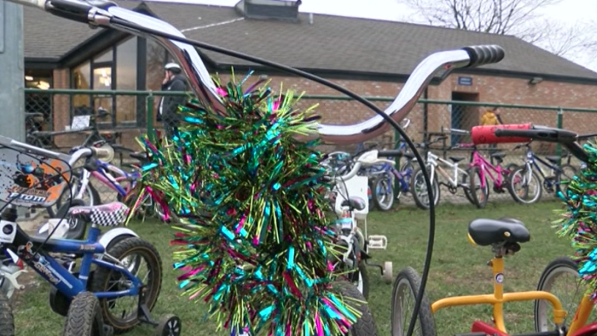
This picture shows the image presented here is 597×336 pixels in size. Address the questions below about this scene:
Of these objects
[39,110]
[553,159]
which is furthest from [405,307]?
[553,159]

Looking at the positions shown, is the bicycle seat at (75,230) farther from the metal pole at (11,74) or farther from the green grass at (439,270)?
the metal pole at (11,74)

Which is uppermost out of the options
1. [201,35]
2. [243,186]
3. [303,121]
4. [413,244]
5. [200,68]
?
[201,35]

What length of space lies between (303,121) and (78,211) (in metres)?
2.14

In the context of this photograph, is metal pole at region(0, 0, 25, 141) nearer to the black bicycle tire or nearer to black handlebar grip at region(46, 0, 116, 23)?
the black bicycle tire

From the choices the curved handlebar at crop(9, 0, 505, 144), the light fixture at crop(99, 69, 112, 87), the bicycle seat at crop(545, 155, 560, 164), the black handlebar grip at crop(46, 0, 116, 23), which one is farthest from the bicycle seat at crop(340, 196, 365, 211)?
the light fixture at crop(99, 69, 112, 87)

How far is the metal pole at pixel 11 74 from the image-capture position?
222 inches

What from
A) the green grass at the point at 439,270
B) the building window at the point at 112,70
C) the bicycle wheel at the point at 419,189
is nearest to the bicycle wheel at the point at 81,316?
the green grass at the point at 439,270

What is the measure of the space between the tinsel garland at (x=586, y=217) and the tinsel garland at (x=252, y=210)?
103cm

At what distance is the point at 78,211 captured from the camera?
2.92 m

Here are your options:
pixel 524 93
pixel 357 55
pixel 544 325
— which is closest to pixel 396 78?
pixel 357 55

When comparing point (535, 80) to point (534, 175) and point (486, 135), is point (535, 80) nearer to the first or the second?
point (534, 175)

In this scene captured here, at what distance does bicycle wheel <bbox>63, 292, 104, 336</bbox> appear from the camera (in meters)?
2.31

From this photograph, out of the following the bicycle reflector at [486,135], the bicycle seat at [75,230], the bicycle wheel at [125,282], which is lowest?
the bicycle wheel at [125,282]

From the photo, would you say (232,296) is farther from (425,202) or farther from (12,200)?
(425,202)
